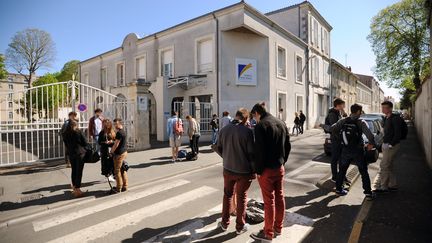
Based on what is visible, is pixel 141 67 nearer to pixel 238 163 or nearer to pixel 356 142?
pixel 356 142

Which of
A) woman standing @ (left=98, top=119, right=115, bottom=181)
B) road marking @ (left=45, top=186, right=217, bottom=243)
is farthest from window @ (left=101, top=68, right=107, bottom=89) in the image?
road marking @ (left=45, top=186, right=217, bottom=243)

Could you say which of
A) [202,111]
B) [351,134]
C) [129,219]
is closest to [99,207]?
A: [129,219]

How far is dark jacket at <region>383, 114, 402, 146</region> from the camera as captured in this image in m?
5.25

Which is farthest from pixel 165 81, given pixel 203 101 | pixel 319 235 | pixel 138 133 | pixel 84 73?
pixel 84 73

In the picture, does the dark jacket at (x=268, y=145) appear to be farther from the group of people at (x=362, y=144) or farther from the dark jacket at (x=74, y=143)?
the dark jacket at (x=74, y=143)

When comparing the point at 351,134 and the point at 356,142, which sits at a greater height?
the point at 351,134

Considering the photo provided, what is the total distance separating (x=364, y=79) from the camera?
2457 inches

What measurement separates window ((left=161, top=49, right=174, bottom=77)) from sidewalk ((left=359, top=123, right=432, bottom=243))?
50.7ft

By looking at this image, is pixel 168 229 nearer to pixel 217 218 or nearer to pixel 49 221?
pixel 217 218

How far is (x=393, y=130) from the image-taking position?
5301mm

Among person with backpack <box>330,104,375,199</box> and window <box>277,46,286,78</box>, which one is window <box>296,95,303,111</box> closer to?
window <box>277,46,286,78</box>

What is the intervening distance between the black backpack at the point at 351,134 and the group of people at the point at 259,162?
80.8 inches

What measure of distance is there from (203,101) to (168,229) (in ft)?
42.5

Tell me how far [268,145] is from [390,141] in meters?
3.51
